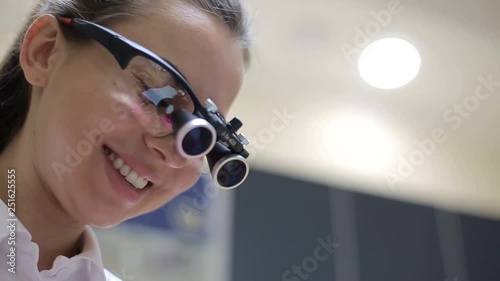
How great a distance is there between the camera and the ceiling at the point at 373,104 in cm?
123

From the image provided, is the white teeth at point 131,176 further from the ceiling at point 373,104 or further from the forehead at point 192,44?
the ceiling at point 373,104

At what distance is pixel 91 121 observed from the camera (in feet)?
1.62

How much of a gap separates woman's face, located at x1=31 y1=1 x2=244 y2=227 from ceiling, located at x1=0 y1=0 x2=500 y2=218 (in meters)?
0.64

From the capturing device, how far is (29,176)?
537 millimetres

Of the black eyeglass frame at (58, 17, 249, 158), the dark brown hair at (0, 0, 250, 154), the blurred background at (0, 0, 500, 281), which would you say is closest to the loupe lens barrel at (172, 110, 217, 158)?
the black eyeglass frame at (58, 17, 249, 158)

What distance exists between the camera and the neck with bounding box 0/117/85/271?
0.53 metres

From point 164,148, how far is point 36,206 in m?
0.15

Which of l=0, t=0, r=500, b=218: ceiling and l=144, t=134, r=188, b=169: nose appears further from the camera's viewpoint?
l=0, t=0, r=500, b=218: ceiling

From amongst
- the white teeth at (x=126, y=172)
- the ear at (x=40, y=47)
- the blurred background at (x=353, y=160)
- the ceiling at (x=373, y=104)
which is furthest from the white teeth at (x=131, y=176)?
the ceiling at (x=373, y=104)

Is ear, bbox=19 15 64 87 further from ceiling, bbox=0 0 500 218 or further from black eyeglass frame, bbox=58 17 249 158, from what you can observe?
ceiling, bbox=0 0 500 218

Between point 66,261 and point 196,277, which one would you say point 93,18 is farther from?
point 196,277

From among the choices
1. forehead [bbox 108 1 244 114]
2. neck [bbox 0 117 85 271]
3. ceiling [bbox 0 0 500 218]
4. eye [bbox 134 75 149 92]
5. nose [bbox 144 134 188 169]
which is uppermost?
ceiling [bbox 0 0 500 218]

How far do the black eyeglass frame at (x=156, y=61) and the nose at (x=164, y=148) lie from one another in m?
0.04

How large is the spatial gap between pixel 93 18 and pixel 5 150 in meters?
0.18
